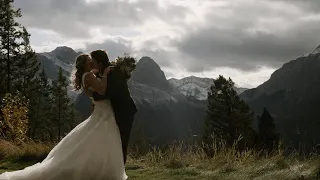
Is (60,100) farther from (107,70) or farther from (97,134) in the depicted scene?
(97,134)

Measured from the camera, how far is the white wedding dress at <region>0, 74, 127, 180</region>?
6.10 metres

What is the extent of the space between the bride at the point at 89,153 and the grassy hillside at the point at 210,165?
2.70 m

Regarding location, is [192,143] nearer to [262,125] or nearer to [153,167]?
[153,167]

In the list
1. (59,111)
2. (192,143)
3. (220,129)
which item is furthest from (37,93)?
(192,143)

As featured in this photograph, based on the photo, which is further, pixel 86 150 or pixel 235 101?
pixel 235 101

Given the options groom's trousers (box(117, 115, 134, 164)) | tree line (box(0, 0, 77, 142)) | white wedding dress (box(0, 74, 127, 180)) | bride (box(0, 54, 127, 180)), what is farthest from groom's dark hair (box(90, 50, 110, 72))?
tree line (box(0, 0, 77, 142))

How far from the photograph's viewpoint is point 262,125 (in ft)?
149

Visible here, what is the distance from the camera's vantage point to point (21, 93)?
1460 inches

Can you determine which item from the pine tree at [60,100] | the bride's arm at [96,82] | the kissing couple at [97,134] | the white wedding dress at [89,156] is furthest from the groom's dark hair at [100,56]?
the pine tree at [60,100]

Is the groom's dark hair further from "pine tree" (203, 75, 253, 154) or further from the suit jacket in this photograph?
"pine tree" (203, 75, 253, 154)

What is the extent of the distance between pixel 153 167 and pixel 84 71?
458 centimetres

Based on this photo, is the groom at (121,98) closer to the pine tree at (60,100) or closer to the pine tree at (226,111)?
the pine tree at (226,111)

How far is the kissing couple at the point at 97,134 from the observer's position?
614cm

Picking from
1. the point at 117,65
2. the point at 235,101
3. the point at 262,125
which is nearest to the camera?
the point at 117,65
